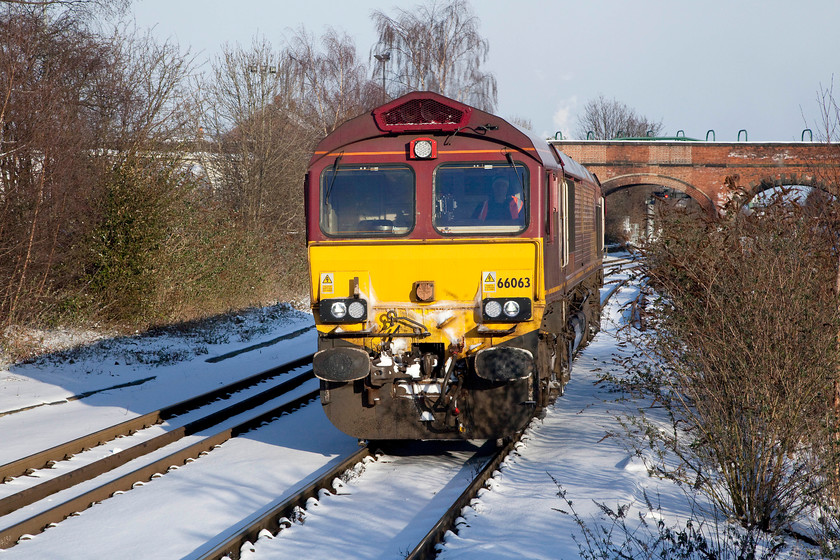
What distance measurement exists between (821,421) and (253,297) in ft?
61.4

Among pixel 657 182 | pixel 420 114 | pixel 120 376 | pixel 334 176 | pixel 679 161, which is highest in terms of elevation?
pixel 679 161

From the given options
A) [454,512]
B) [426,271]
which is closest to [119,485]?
[454,512]

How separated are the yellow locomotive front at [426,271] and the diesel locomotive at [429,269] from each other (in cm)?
1

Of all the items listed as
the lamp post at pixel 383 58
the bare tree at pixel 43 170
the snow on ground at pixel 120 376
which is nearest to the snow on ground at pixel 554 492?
the snow on ground at pixel 120 376

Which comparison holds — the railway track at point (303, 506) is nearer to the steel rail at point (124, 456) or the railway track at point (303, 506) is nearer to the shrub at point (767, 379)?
the shrub at point (767, 379)

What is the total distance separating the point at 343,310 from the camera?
7414 millimetres

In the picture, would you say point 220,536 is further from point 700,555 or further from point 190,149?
point 190,149

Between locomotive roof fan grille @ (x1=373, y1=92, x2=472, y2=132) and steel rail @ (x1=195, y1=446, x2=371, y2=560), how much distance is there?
3187 mm

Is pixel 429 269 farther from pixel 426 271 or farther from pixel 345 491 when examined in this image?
pixel 345 491

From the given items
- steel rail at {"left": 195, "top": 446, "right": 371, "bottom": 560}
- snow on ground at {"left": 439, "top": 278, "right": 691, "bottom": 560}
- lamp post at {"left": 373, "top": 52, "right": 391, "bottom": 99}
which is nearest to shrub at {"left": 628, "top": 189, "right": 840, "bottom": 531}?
snow on ground at {"left": 439, "top": 278, "right": 691, "bottom": 560}

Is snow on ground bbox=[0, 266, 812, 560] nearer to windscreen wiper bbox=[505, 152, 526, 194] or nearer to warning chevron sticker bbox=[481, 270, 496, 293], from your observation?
warning chevron sticker bbox=[481, 270, 496, 293]

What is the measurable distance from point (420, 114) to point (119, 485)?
4.28 m

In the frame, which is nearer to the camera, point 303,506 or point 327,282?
point 303,506

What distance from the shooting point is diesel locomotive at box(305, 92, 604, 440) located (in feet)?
24.1
